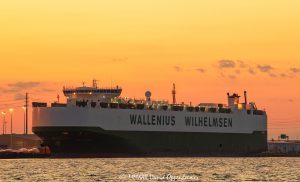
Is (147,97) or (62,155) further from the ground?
(147,97)

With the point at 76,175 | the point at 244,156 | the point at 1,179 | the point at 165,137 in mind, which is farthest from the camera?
the point at 244,156

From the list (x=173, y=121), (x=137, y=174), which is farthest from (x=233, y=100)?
(x=137, y=174)

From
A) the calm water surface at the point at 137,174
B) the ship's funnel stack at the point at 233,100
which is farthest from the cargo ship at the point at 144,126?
the calm water surface at the point at 137,174

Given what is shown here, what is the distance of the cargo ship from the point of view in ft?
438

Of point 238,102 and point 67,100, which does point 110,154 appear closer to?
point 67,100

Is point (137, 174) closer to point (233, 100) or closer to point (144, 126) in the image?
point (144, 126)

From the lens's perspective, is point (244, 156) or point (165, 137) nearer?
point (165, 137)

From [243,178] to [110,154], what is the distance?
165 feet

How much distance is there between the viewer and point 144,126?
142 meters

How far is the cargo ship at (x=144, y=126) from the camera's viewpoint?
13350cm

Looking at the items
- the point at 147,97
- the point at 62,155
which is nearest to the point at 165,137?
the point at 147,97

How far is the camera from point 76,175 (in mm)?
90000

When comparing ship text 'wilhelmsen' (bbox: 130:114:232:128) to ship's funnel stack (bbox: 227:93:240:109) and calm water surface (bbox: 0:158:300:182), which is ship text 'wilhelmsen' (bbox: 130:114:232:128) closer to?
ship's funnel stack (bbox: 227:93:240:109)

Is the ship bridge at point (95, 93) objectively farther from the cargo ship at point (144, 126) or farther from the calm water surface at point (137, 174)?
the calm water surface at point (137, 174)
